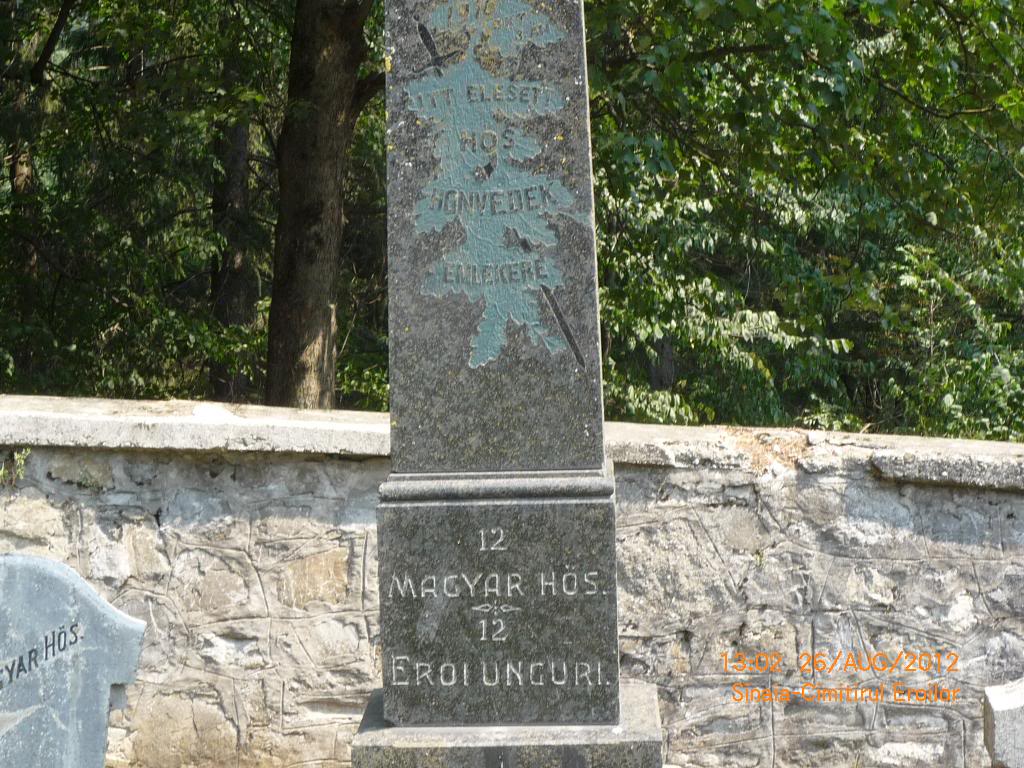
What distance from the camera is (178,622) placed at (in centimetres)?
464

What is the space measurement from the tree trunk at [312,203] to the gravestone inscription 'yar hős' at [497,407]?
4.37 metres

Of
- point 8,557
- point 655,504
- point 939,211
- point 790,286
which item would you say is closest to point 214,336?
point 790,286

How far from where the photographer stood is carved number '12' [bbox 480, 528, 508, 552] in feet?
10.4

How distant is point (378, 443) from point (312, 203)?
328 cm

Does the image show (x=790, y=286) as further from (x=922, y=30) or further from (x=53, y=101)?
(x=53, y=101)

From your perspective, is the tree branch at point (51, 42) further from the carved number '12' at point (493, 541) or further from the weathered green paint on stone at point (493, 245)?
the carved number '12' at point (493, 541)

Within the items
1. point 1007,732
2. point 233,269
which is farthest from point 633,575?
point 233,269

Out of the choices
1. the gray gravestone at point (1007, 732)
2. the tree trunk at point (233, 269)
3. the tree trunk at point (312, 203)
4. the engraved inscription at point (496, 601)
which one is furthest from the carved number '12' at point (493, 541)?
the tree trunk at point (233, 269)

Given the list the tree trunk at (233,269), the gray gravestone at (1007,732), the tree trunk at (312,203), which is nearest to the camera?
the gray gravestone at (1007,732)

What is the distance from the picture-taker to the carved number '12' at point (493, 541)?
3156 millimetres

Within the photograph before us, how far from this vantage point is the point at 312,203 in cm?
754
